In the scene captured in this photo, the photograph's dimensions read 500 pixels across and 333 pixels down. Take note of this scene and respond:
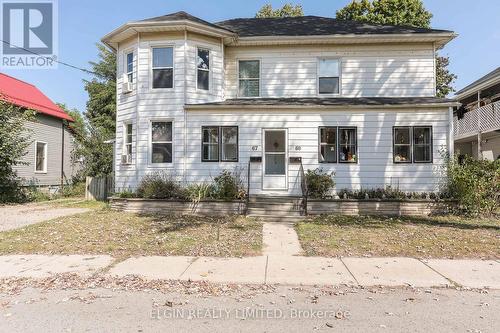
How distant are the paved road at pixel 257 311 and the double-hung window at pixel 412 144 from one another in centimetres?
877

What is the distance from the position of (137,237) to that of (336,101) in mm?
8994

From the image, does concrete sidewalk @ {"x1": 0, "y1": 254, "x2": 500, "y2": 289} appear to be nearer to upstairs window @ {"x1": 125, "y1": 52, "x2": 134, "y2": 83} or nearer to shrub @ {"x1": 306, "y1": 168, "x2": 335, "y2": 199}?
shrub @ {"x1": 306, "y1": 168, "x2": 335, "y2": 199}

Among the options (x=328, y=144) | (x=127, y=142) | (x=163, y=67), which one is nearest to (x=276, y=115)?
(x=328, y=144)

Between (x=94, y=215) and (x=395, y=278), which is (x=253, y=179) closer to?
(x=94, y=215)

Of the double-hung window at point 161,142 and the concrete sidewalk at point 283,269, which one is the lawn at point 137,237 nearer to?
the concrete sidewalk at point 283,269

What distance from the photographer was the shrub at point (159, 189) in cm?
1259

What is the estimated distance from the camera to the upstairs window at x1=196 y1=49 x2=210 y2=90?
13.9m

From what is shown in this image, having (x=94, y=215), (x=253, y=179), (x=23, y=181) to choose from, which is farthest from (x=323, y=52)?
(x=23, y=181)

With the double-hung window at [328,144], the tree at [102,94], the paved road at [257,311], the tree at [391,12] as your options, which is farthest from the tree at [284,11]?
the paved road at [257,311]

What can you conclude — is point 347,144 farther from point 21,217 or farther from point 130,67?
point 21,217

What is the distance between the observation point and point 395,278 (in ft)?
18.2

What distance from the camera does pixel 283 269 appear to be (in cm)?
605

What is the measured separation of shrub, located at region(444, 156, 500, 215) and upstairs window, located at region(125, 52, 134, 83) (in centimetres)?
1208

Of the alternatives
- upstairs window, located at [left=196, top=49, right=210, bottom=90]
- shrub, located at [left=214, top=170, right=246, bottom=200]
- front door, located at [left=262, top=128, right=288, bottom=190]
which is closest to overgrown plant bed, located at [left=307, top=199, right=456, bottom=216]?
front door, located at [left=262, top=128, right=288, bottom=190]
